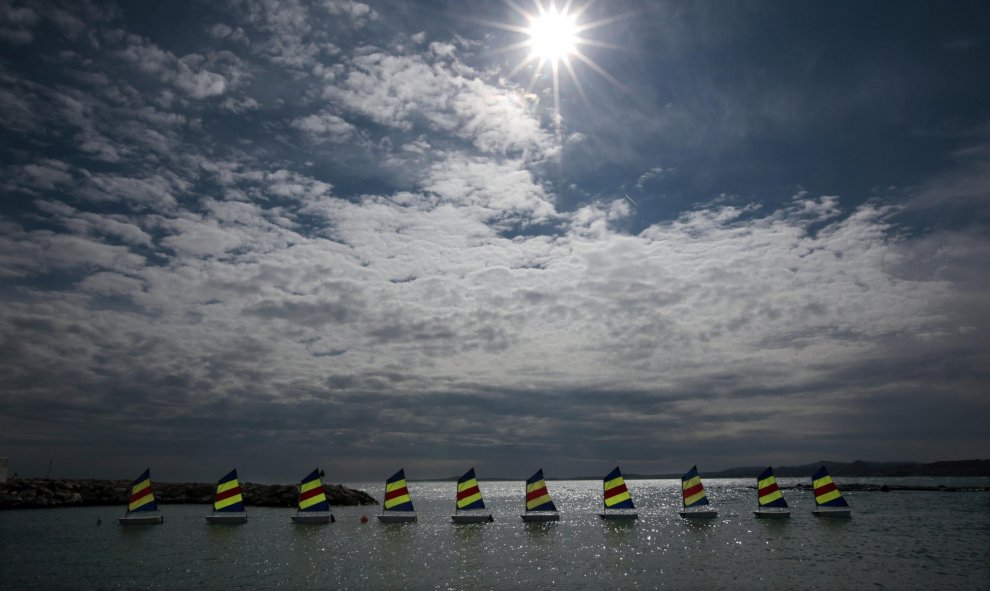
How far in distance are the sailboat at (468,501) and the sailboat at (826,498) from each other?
117ft

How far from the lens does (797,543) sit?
4772cm

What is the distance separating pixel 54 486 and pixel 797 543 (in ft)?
305

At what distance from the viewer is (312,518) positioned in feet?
195

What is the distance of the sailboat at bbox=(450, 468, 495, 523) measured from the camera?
59819 mm

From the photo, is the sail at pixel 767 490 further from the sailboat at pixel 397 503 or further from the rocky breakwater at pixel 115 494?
the rocky breakwater at pixel 115 494

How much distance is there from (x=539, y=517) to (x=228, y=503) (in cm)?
3175

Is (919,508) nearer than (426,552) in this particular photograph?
No

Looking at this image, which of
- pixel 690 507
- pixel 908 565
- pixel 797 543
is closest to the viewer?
pixel 908 565

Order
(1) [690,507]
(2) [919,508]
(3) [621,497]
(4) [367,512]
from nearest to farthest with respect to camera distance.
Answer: (3) [621,497]
(1) [690,507]
(4) [367,512]
(2) [919,508]

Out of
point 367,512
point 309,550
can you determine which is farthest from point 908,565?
point 367,512

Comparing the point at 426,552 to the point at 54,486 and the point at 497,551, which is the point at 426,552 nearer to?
the point at 497,551

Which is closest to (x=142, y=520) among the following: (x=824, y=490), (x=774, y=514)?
(x=774, y=514)

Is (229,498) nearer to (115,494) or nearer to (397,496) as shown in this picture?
(397,496)

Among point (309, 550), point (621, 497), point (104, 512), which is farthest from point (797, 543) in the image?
point (104, 512)
